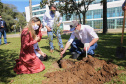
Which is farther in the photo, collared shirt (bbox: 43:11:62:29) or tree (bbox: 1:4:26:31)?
tree (bbox: 1:4:26:31)

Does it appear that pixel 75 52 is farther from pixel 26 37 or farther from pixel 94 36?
pixel 26 37

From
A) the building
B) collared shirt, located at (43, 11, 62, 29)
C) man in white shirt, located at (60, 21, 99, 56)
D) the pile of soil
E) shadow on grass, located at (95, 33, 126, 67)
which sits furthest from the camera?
the building

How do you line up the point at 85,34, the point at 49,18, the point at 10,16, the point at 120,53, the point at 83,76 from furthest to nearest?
the point at 10,16, the point at 49,18, the point at 120,53, the point at 85,34, the point at 83,76

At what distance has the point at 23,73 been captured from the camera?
3213 millimetres

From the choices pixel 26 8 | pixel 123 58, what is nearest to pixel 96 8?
pixel 123 58

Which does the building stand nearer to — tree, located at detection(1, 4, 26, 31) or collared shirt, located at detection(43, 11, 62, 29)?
tree, located at detection(1, 4, 26, 31)

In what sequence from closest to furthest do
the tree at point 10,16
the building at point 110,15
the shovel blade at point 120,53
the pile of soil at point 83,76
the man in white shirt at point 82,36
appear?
1. the pile of soil at point 83,76
2. the man in white shirt at point 82,36
3. the shovel blade at point 120,53
4. the building at point 110,15
5. the tree at point 10,16

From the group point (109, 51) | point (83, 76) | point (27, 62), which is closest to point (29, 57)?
point (27, 62)

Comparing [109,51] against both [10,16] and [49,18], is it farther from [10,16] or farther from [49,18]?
[10,16]

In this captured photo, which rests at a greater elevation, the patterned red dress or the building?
the building

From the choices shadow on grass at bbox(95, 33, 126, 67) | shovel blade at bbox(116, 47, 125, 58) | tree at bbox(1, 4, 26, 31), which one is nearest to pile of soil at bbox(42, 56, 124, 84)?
shadow on grass at bbox(95, 33, 126, 67)

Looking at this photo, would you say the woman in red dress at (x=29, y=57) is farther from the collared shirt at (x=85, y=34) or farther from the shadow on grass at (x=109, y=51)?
the shadow on grass at (x=109, y=51)

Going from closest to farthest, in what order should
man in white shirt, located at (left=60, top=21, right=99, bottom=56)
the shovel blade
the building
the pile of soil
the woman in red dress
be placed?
1. the pile of soil
2. the woman in red dress
3. man in white shirt, located at (left=60, top=21, right=99, bottom=56)
4. the shovel blade
5. the building

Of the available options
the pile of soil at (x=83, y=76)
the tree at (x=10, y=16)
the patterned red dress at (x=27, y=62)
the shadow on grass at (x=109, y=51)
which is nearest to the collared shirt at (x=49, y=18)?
the patterned red dress at (x=27, y=62)
